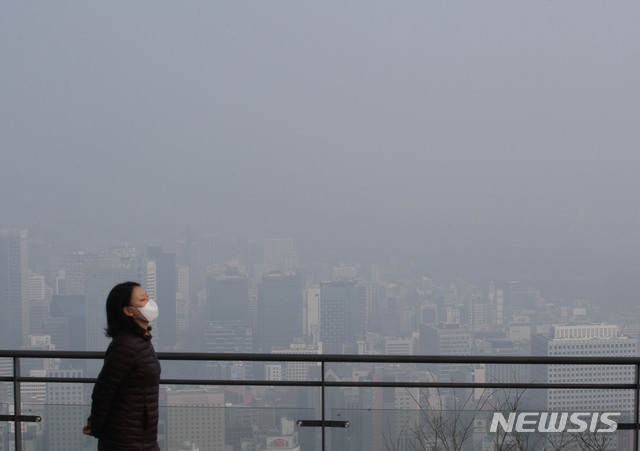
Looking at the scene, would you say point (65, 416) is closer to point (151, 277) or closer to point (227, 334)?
point (151, 277)

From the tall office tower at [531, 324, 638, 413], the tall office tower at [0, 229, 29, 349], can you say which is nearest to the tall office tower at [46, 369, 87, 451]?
the tall office tower at [531, 324, 638, 413]

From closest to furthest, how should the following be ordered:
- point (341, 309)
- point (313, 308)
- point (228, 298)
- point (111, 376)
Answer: point (111, 376) < point (228, 298) < point (341, 309) < point (313, 308)

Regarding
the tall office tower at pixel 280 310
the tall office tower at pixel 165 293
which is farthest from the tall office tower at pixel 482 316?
the tall office tower at pixel 165 293

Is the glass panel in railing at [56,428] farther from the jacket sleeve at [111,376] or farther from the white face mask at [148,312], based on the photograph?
the white face mask at [148,312]

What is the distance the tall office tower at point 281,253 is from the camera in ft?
56.5

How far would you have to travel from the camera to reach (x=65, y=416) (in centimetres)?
347

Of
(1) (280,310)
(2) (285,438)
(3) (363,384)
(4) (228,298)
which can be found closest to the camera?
(3) (363,384)

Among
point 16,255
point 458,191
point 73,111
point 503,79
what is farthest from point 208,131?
point 503,79

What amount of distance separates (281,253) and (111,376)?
15.8 m

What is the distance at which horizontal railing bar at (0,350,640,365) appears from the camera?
10.4 ft

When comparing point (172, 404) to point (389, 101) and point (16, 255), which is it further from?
point (389, 101)

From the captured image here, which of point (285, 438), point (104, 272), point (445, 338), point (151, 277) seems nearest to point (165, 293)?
point (151, 277)

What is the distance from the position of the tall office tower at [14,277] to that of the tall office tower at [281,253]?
587cm

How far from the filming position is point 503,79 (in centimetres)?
2105
